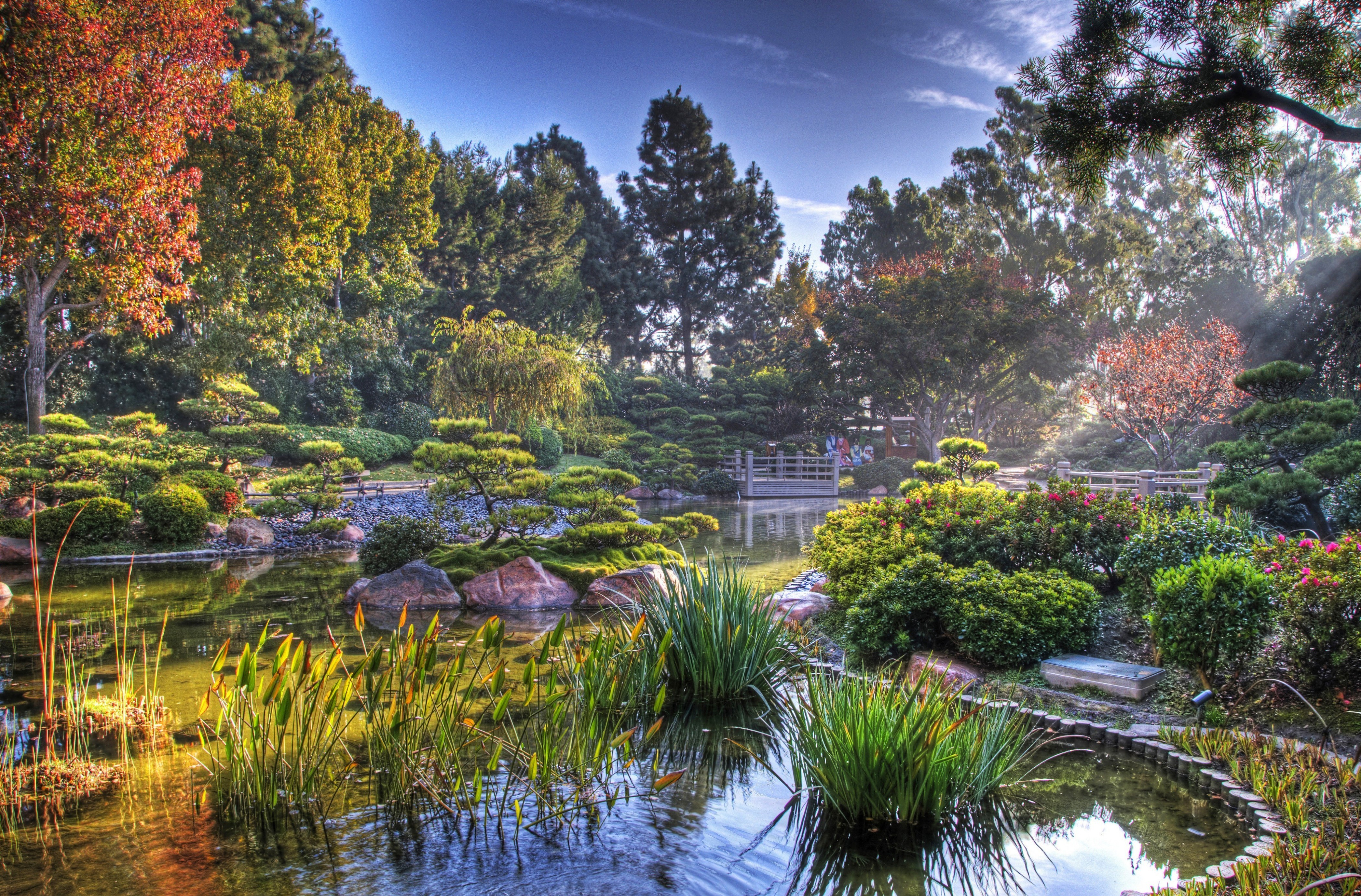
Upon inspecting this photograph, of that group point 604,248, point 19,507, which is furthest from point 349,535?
point 604,248

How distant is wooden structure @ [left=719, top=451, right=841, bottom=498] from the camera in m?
23.3

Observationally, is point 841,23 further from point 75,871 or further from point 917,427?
point 917,427

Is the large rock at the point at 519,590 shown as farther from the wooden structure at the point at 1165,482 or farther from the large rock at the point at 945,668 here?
the wooden structure at the point at 1165,482

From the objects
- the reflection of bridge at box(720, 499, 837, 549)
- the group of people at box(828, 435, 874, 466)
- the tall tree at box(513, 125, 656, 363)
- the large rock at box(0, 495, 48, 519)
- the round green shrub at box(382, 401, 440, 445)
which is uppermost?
the tall tree at box(513, 125, 656, 363)

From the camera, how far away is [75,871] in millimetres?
2646

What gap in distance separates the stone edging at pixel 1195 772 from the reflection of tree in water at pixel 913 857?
43 centimetres

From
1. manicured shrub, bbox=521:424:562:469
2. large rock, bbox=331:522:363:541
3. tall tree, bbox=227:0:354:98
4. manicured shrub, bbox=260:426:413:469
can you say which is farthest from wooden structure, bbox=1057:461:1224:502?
tall tree, bbox=227:0:354:98

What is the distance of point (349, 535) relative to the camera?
1277 cm

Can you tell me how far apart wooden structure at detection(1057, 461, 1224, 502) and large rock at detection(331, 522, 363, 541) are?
11.3 metres

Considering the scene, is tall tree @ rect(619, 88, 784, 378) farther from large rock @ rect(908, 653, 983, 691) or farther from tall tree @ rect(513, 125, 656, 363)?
large rock @ rect(908, 653, 983, 691)

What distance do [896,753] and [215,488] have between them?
12.6 metres

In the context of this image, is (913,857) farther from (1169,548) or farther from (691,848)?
(1169,548)

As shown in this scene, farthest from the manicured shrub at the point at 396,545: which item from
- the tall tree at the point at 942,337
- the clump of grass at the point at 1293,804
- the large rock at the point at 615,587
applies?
the tall tree at the point at 942,337

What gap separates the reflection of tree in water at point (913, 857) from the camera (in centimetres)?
266
